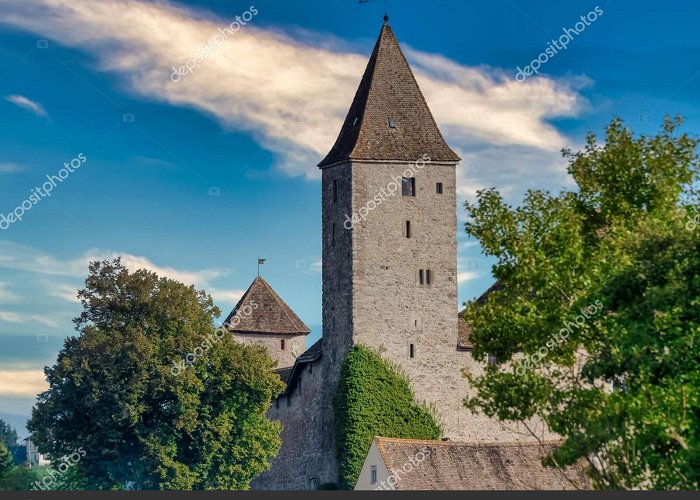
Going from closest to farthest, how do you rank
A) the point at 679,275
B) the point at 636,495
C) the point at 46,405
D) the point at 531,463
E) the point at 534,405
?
1. the point at 636,495
2. the point at 679,275
3. the point at 534,405
4. the point at 531,463
5. the point at 46,405

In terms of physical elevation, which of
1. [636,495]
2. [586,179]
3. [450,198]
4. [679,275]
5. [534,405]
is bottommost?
[636,495]

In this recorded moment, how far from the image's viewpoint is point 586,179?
123 feet

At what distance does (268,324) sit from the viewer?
2938 inches

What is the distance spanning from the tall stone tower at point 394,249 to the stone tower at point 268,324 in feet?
48.9

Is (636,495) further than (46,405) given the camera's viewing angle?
No

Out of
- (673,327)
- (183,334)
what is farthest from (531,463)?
(673,327)

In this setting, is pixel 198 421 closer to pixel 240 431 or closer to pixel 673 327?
pixel 240 431

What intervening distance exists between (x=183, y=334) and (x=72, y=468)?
6401 mm

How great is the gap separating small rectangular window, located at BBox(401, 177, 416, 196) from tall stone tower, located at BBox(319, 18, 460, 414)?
4 cm

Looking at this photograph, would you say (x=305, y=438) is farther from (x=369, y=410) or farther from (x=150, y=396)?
(x=150, y=396)

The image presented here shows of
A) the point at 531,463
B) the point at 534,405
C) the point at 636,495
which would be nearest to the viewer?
the point at 636,495

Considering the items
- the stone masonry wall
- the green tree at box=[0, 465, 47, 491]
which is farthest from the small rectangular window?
the green tree at box=[0, 465, 47, 491]
